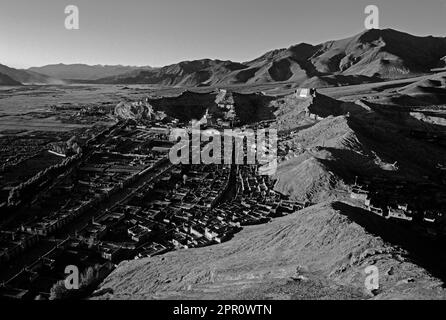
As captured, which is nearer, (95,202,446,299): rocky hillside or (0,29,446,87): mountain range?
(95,202,446,299): rocky hillside

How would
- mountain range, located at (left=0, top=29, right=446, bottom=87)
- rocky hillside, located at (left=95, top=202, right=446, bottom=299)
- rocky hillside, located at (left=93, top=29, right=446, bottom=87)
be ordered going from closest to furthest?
rocky hillside, located at (left=95, top=202, right=446, bottom=299), mountain range, located at (left=0, top=29, right=446, bottom=87), rocky hillside, located at (left=93, top=29, right=446, bottom=87)

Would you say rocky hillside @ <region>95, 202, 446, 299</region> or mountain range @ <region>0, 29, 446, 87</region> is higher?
mountain range @ <region>0, 29, 446, 87</region>

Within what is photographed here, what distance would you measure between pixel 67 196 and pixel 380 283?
91.6 feet

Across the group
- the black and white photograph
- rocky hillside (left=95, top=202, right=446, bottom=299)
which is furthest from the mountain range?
rocky hillside (left=95, top=202, right=446, bottom=299)

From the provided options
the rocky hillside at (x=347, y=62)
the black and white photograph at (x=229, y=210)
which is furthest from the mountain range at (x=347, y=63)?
the black and white photograph at (x=229, y=210)

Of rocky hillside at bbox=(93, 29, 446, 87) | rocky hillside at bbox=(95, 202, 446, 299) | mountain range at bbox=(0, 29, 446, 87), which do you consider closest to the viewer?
rocky hillside at bbox=(95, 202, 446, 299)

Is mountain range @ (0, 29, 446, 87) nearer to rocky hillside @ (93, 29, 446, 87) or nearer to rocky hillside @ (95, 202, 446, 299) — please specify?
rocky hillside @ (93, 29, 446, 87)

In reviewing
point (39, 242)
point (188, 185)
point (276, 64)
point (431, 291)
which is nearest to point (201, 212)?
point (188, 185)

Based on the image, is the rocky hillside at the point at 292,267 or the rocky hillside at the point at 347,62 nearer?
the rocky hillside at the point at 292,267

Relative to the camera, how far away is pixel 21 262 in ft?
76.9

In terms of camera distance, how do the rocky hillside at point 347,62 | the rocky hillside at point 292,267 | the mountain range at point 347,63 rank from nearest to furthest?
the rocky hillside at point 292,267 < the mountain range at point 347,63 < the rocky hillside at point 347,62

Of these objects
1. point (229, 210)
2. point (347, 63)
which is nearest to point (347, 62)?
point (347, 63)

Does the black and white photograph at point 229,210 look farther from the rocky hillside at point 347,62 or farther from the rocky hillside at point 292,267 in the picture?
the rocky hillside at point 347,62

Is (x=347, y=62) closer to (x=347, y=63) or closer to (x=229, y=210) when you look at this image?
(x=347, y=63)
